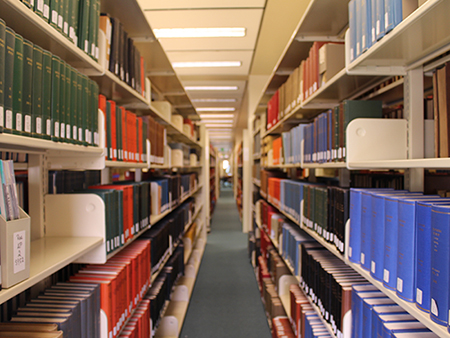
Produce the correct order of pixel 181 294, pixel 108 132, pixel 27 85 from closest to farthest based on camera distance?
1. pixel 27 85
2. pixel 108 132
3. pixel 181 294

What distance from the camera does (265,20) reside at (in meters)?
3.21

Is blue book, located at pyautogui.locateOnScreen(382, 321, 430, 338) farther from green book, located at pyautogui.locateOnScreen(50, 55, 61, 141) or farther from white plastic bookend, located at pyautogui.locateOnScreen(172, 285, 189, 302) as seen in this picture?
white plastic bookend, located at pyautogui.locateOnScreen(172, 285, 189, 302)

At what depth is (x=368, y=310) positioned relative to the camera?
3.31 feet

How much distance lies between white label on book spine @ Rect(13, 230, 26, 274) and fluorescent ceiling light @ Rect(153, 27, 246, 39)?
3.35m

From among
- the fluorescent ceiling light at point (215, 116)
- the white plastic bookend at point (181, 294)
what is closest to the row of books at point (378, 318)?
the white plastic bookend at point (181, 294)

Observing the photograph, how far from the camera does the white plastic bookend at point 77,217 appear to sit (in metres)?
1.21

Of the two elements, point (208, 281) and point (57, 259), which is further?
point (208, 281)

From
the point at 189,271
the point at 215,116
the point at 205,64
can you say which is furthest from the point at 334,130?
the point at 215,116

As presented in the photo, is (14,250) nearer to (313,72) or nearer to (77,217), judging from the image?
(77,217)

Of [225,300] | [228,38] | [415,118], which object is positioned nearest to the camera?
[415,118]

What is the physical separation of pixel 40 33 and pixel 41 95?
0.23m

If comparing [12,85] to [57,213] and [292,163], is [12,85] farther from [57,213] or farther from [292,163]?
[292,163]

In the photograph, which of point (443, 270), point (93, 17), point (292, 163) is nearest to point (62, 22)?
point (93, 17)

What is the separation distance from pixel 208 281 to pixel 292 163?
2.11 metres
